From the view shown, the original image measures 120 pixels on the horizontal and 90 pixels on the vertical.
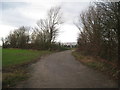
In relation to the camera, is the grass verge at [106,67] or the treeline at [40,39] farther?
the treeline at [40,39]

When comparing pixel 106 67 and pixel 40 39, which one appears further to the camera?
pixel 40 39

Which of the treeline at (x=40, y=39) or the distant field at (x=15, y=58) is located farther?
the treeline at (x=40, y=39)

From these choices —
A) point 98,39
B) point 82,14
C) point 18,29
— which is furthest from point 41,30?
point 98,39

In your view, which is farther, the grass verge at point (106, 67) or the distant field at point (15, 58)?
the distant field at point (15, 58)

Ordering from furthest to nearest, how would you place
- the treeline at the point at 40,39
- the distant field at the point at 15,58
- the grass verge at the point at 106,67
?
the treeline at the point at 40,39 → the distant field at the point at 15,58 → the grass verge at the point at 106,67

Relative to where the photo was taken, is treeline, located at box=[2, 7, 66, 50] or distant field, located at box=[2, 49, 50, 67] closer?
distant field, located at box=[2, 49, 50, 67]

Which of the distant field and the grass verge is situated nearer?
the grass verge

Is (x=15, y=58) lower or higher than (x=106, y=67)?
higher

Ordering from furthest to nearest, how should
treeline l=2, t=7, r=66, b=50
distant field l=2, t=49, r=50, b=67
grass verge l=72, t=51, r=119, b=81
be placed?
1. treeline l=2, t=7, r=66, b=50
2. distant field l=2, t=49, r=50, b=67
3. grass verge l=72, t=51, r=119, b=81

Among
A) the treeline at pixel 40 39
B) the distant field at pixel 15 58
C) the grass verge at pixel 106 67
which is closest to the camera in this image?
the grass verge at pixel 106 67

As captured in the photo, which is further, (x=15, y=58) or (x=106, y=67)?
(x=15, y=58)

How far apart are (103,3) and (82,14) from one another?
892 inches

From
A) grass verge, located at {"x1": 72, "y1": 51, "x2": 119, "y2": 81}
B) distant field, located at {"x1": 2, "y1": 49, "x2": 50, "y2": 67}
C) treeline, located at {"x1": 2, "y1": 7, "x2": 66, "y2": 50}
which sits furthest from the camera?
treeline, located at {"x1": 2, "y1": 7, "x2": 66, "y2": 50}

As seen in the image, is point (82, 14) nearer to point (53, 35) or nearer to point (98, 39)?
point (53, 35)
